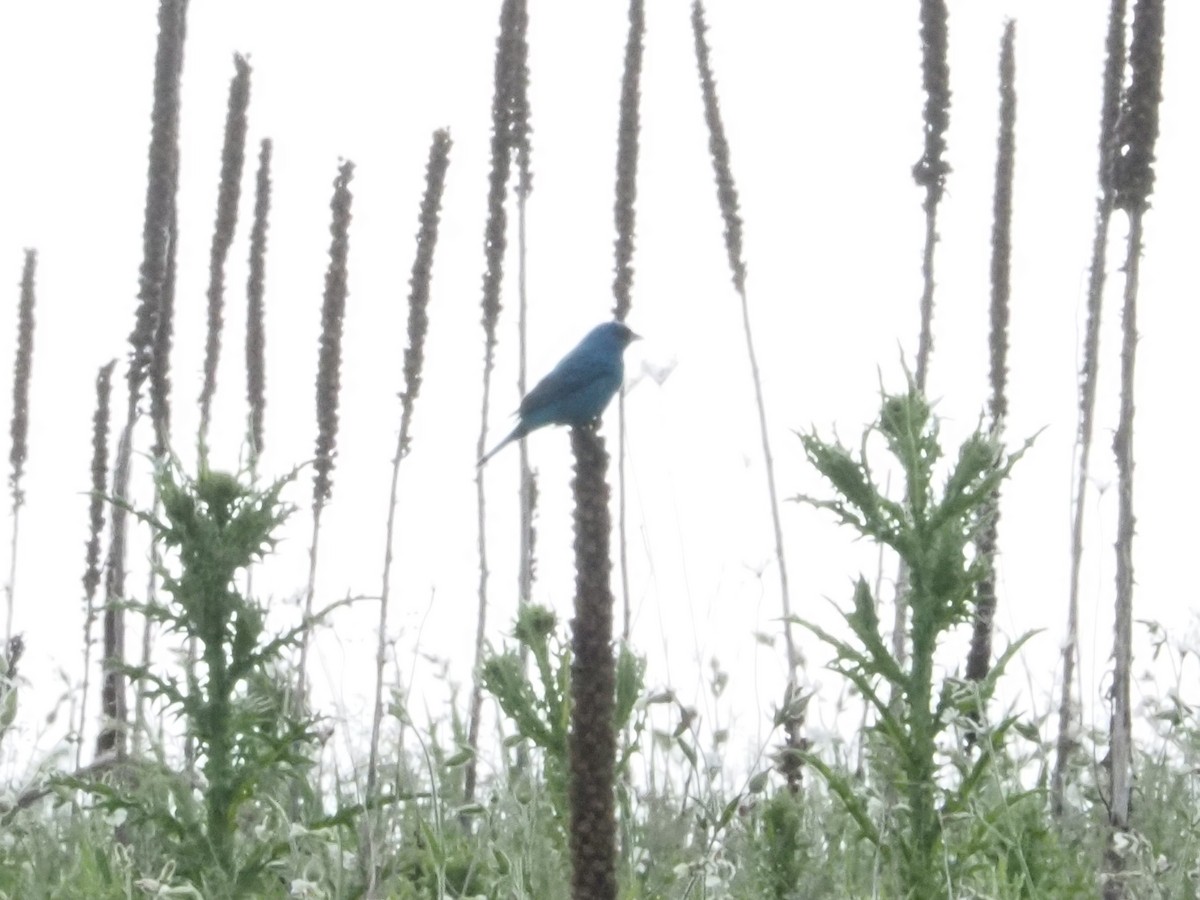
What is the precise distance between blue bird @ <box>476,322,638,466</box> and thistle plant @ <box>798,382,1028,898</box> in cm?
214

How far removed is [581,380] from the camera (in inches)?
289

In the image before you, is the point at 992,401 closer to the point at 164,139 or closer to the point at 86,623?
the point at 164,139

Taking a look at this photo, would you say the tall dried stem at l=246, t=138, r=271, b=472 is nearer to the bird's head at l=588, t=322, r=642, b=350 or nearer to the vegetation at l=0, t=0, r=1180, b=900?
the vegetation at l=0, t=0, r=1180, b=900

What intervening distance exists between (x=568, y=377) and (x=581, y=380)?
2.3 inches

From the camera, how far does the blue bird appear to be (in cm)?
736

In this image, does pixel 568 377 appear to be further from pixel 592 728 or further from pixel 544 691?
pixel 592 728

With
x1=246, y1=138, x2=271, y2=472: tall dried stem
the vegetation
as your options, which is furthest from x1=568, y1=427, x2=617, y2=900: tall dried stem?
x1=246, y1=138, x2=271, y2=472: tall dried stem

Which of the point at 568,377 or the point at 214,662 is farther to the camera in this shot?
the point at 568,377

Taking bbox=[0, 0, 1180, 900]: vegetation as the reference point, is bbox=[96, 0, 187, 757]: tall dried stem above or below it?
above

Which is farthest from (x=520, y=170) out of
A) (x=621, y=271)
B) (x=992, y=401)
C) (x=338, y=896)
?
(x=338, y=896)

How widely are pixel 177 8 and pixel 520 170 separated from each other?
8.51ft

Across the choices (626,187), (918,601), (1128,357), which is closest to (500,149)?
(626,187)

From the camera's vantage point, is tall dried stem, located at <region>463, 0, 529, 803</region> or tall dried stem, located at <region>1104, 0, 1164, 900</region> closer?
tall dried stem, located at <region>1104, 0, 1164, 900</region>

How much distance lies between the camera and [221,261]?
1145 cm
